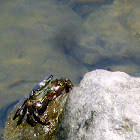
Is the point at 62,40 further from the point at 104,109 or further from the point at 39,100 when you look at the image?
the point at 104,109

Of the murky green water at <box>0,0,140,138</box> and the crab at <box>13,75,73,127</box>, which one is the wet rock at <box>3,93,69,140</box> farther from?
the murky green water at <box>0,0,140,138</box>

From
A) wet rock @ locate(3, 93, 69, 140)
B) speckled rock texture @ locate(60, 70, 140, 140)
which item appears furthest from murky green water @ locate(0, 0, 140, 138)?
speckled rock texture @ locate(60, 70, 140, 140)

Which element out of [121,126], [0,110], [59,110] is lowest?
[0,110]

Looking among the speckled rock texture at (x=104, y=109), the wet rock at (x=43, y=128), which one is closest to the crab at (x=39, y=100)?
the wet rock at (x=43, y=128)

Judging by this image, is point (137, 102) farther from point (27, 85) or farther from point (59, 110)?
point (27, 85)

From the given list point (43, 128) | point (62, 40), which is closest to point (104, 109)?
point (43, 128)

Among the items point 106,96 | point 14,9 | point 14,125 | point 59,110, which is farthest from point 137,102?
point 14,9

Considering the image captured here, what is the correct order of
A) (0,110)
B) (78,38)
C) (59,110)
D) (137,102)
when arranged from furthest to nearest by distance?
(78,38), (0,110), (59,110), (137,102)
